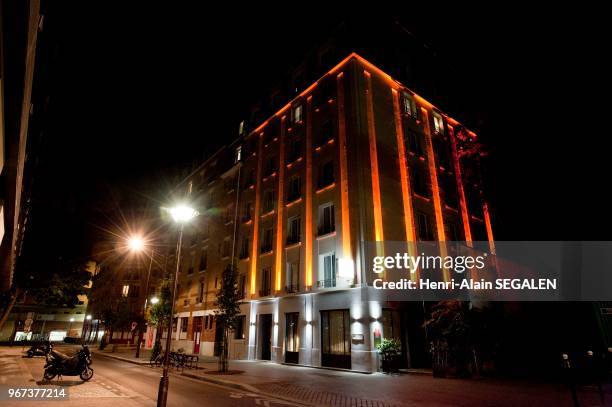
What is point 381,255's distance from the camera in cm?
1983

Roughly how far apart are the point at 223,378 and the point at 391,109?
68.3 feet

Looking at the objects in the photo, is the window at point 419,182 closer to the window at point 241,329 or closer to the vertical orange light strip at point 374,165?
the vertical orange light strip at point 374,165

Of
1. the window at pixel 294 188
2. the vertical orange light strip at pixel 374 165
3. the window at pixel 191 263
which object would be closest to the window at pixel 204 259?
the window at pixel 191 263

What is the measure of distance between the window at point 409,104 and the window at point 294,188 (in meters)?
10.1

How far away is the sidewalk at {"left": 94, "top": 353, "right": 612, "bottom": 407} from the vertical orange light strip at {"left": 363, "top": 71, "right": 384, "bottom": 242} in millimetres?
8038

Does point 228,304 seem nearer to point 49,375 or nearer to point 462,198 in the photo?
point 49,375

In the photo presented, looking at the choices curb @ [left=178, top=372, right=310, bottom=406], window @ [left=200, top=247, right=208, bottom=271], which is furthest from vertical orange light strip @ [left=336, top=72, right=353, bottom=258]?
window @ [left=200, top=247, right=208, bottom=271]

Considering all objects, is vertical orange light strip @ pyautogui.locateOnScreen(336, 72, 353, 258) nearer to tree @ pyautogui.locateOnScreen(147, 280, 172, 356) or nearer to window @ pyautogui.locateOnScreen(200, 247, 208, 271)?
tree @ pyautogui.locateOnScreen(147, 280, 172, 356)

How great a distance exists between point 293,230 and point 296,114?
10068 millimetres

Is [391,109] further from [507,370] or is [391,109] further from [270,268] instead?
[507,370]

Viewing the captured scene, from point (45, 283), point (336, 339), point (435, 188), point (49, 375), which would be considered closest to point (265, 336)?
point (336, 339)

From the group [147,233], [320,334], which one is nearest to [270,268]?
[320,334]

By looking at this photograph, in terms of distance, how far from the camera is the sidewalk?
10.4 m

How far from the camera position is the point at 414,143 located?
25641 millimetres
